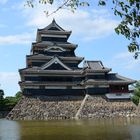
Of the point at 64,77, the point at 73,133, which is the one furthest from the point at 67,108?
the point at 73,133

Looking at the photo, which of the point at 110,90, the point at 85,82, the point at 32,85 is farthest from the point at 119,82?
the point at 32,85

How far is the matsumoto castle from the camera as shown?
180 ft

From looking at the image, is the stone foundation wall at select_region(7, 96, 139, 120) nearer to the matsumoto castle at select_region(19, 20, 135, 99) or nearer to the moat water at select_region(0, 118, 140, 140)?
the matsumoto castle at select_region(19, 20, 135, 99)

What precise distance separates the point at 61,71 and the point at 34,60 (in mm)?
4984

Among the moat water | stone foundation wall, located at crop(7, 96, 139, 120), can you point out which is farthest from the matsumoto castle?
the moat water

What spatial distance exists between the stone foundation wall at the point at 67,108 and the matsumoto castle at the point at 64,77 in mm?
1444

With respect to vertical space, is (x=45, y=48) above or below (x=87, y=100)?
above

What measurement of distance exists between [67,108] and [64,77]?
20.2 ft

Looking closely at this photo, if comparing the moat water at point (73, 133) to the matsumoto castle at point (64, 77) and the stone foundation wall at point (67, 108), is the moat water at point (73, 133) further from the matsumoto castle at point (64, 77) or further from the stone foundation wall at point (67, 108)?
the matsumoto castle at point (64, 77)

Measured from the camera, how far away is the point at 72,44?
200ft

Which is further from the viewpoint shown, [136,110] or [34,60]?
[34,60]

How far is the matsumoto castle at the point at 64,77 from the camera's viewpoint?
54.7 m

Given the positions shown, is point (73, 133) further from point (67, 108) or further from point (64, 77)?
point (64, 77)

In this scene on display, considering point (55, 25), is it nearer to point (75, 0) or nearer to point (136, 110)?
point (136, 110)
